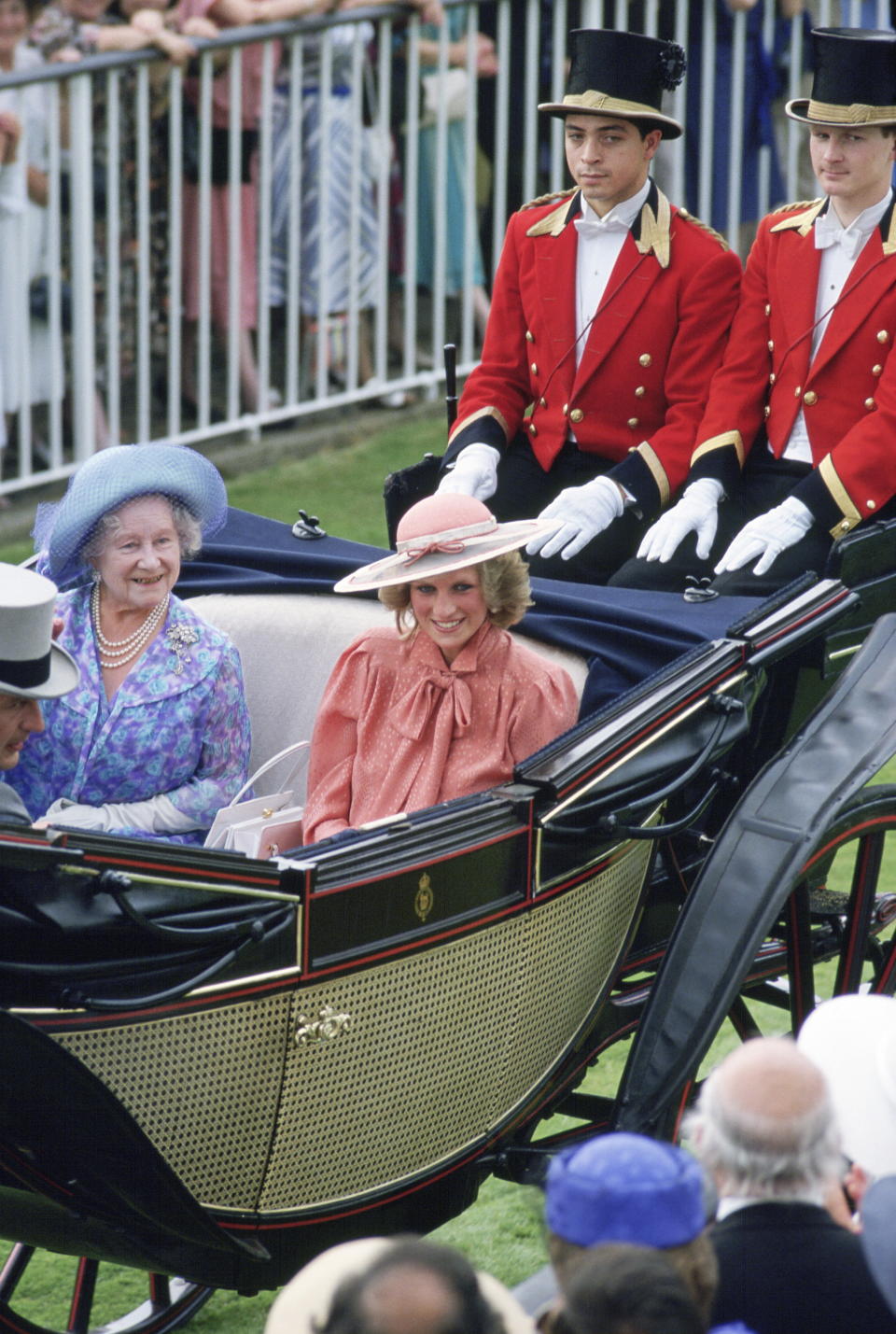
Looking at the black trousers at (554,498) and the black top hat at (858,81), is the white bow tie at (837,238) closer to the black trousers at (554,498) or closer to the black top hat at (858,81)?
the black top hat at (858,81)

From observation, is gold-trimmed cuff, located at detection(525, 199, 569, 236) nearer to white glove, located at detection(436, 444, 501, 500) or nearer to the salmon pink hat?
white glove, located at detection(436, 444, 501, 500)

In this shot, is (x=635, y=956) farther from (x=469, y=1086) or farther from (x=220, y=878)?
(x=220, y=878)

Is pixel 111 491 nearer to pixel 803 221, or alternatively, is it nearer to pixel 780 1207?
pixel 803 221

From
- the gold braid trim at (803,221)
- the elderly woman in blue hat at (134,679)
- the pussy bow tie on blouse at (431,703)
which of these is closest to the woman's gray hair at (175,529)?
the elderly woman in blue hat at (134,679)

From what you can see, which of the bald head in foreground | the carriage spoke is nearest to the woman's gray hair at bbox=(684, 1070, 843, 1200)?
the bald head in foreground

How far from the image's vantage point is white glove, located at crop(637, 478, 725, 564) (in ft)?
12.2

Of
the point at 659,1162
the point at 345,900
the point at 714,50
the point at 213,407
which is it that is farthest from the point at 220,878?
the point at 714,50

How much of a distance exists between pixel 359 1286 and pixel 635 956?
1772mm

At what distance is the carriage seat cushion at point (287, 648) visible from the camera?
11.9 feet

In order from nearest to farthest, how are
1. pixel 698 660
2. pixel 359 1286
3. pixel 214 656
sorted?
1. pixel 359 1286
2. pixel 698 660
3. pixel 214 656

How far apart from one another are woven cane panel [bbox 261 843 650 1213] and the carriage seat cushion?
73 centimetres

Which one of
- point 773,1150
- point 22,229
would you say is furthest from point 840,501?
point 22,229

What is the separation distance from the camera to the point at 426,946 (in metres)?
2.75

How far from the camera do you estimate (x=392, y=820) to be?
108 inches
